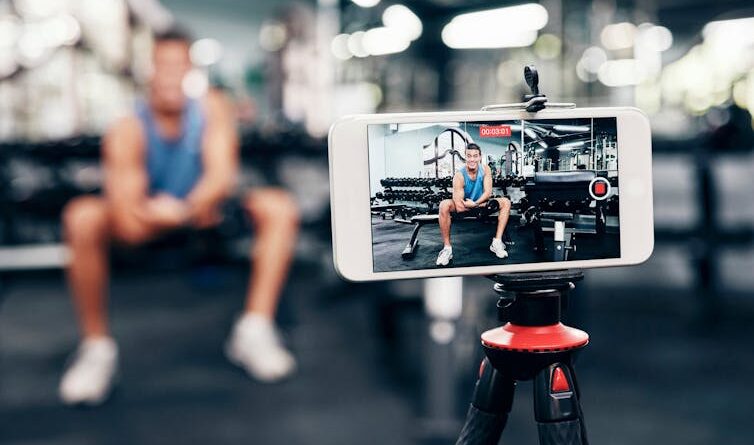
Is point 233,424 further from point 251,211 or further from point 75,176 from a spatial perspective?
Result: point 75,176

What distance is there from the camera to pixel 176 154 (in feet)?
7.36

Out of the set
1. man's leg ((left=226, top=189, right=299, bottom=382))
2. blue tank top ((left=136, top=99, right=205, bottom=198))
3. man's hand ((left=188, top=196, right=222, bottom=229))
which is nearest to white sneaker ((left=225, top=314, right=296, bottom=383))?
man's leg ((left=226, top=189, right=299, bottom=382))

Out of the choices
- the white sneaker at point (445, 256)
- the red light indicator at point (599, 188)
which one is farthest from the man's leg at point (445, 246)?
the red light indicator at point (599, 188)

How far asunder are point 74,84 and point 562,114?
4649 mm

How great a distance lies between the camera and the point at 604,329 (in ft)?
8.88

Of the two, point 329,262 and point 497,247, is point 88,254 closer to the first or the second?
point 329,262

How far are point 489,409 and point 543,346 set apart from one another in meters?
0.07

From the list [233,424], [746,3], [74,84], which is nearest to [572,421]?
[233,424]

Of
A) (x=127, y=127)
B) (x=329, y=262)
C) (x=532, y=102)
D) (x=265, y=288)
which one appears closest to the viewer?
(x=532, y=102)

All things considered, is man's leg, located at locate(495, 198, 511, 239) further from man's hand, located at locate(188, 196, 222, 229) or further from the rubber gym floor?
man's hand, located at locate(188, 196, 222, 229)

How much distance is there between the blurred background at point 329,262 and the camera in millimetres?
1853

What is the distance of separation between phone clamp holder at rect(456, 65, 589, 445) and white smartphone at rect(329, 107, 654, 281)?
0.03 meters

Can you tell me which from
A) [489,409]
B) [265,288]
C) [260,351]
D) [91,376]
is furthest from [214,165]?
[489,409]

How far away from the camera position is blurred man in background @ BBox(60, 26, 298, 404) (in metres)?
2.12
